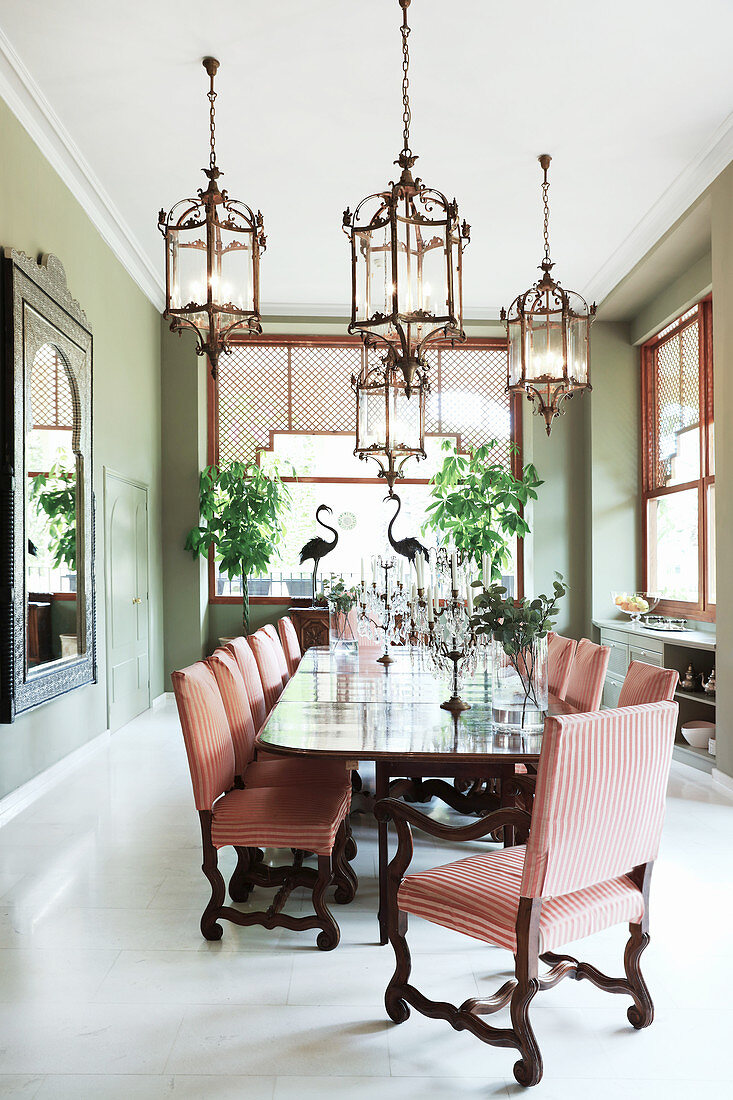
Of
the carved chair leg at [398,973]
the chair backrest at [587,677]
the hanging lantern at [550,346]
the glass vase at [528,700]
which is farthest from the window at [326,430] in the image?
the carved chair leg at [398,973]

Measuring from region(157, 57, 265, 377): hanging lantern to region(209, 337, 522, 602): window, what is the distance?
4627 millimetres

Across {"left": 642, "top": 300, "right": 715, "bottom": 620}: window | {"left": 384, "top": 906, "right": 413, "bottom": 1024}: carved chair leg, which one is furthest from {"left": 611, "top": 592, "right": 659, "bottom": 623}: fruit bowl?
{"left": 384, "top": 906, "right": 413, "bottom": 1024}: carved chair leg

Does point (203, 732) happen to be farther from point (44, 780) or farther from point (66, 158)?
point (66, 158)

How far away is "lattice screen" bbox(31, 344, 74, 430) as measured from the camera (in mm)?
4398

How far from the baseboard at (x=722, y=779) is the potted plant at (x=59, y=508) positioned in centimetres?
398

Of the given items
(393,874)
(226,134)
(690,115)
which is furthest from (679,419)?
(393,874)

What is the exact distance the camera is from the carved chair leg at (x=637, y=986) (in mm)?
2262

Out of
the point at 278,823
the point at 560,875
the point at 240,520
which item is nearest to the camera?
the point at 560,875

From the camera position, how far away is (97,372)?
5.79 m

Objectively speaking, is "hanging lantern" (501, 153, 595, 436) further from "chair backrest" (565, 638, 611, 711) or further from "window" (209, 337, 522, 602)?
"window" (209, 337, 522, 602)

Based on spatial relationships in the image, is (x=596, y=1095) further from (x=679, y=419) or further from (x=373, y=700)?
(x=679, y=419)

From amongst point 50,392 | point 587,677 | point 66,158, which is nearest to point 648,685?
point 587,677

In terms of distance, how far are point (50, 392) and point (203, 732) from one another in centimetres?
266

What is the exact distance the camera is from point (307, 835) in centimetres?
273
